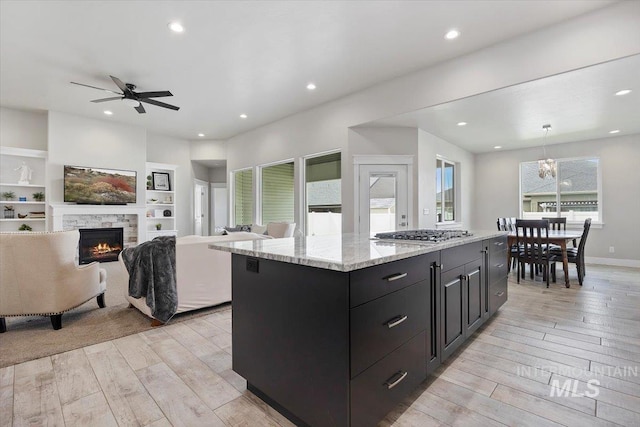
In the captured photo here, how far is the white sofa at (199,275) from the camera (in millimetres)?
3092

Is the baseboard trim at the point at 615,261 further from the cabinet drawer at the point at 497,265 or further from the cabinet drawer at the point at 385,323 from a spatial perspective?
the cabinet drawer at the point at 385,323

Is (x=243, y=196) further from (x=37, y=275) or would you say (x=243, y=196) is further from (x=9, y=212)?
(x=37, y=275)

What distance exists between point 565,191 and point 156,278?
837 cm

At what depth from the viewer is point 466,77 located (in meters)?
3.97

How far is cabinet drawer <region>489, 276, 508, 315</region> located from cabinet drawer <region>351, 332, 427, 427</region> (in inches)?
56.9

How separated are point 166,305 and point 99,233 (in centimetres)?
527

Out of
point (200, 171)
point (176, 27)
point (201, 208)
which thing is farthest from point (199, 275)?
point (200, 171)

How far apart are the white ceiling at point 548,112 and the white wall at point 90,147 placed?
18.9 ft

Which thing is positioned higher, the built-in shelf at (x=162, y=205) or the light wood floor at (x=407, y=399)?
the built-in shelf at (x=162, y=205)

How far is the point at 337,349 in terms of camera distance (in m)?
1.33

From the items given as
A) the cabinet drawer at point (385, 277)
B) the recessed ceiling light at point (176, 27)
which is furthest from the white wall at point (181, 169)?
the cabinet drawer at point (385, 277)

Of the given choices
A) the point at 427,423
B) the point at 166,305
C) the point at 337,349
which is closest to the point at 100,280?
the point at 166,305

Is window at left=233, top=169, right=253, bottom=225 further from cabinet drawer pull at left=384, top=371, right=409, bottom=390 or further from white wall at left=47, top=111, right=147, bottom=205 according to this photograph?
cabinet drawer pull at left=384, top=371, right=409, bottom=390

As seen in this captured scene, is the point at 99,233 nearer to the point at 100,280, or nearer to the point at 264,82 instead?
the point at 100,280
